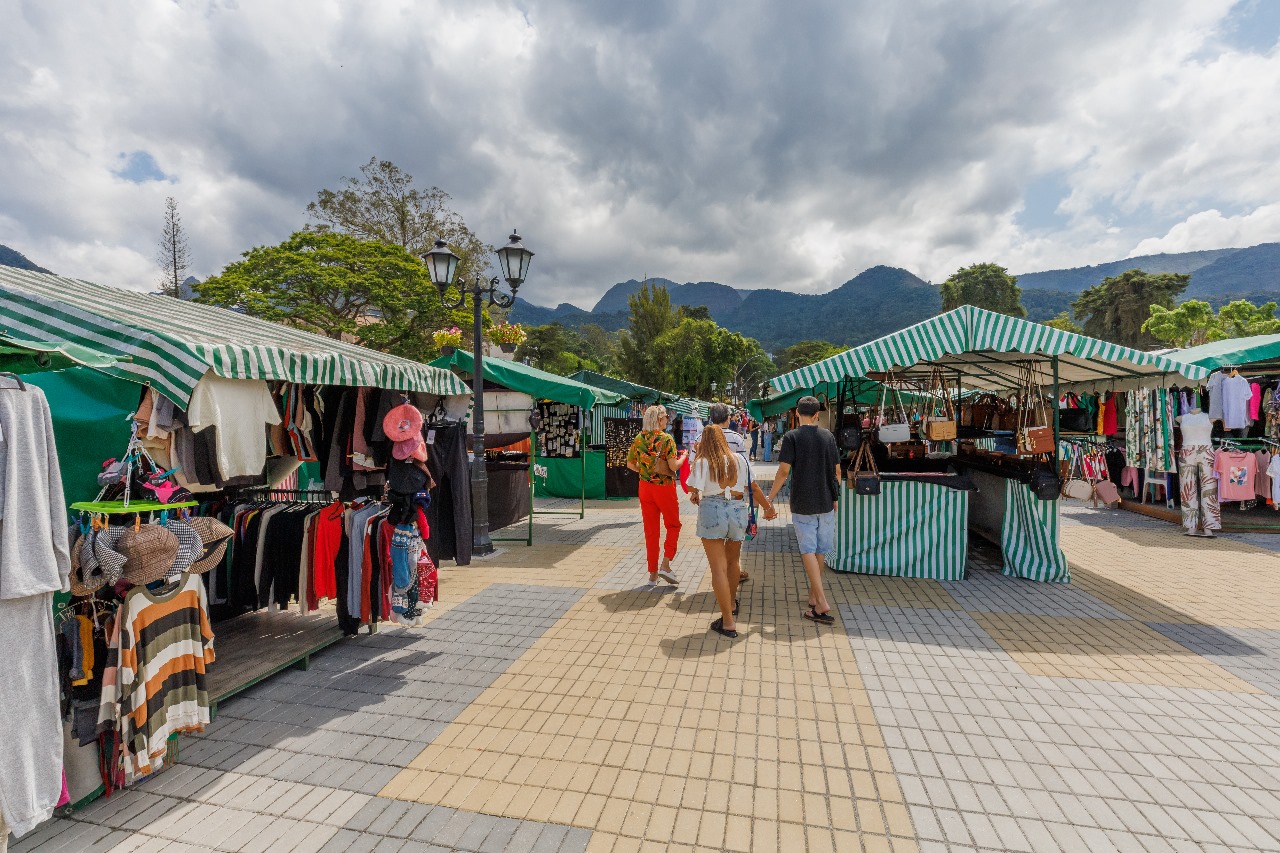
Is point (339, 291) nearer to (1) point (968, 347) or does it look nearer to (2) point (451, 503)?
(2) point (451, 503)

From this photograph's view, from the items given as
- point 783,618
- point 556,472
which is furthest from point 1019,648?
point 556,472

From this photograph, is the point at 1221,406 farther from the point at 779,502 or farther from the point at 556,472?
the point at 556,472

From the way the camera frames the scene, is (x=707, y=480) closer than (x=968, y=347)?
Yes

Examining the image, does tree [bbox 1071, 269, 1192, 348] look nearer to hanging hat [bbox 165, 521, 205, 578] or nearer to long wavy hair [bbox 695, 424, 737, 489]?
long wavy hair [bbox 695, 424, 737, 489]

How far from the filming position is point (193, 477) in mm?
3361

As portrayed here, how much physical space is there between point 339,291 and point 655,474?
2064cm

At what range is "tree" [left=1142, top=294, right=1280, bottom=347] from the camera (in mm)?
31906

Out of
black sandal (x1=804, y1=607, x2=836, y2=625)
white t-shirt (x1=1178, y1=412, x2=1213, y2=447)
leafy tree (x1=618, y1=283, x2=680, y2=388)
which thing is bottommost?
black sandal (x1=804, y1=607, x2=836, y2=625)

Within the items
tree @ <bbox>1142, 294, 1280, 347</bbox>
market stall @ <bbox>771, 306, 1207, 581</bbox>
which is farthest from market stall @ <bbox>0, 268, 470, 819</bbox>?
tree @ <bbox>1142, 294, 1280, 347</bbox>

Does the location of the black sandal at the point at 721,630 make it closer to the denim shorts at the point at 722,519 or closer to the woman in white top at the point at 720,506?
the woman in white top at the point at 720,506

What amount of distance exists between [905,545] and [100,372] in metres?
7.07

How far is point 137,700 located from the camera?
2.62m

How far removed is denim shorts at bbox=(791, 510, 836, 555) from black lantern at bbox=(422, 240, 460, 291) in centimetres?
552

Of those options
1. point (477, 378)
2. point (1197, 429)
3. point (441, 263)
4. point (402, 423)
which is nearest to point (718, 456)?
point (402, 423)
